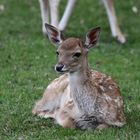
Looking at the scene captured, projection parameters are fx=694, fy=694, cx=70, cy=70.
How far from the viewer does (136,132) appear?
22.9ft

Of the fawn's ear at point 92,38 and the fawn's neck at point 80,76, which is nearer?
the fawn's neck at point 80,76

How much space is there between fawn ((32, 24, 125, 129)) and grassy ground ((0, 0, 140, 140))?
143 mm

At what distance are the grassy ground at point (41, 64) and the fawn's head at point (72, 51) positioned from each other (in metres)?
0.67

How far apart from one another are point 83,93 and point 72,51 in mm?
450

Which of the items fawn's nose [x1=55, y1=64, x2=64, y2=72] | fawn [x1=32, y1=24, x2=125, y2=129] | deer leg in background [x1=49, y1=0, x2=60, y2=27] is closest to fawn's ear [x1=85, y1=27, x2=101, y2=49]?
fawn [x1=32, y1=24, x2=125, y2=129]

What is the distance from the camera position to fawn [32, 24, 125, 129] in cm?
692

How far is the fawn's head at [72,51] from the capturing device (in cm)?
679

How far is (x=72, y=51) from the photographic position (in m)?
6.92

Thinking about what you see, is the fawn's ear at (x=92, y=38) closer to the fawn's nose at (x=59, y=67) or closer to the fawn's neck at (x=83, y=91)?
the fawn's neck at (x=83, y=91)

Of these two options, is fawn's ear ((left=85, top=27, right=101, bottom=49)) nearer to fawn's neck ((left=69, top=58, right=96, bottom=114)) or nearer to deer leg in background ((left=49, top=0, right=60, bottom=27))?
fawn's neck ((left=69, top=58, right=96, bottom=114))

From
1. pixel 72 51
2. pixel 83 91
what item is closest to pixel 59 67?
pixel 72 51

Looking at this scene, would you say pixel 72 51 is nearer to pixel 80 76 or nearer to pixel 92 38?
pixel 80 76

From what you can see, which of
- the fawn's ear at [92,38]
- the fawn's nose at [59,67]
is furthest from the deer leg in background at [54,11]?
the fawn's nose at [59,67]

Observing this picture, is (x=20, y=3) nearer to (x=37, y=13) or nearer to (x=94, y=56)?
(x=37, y=13)
